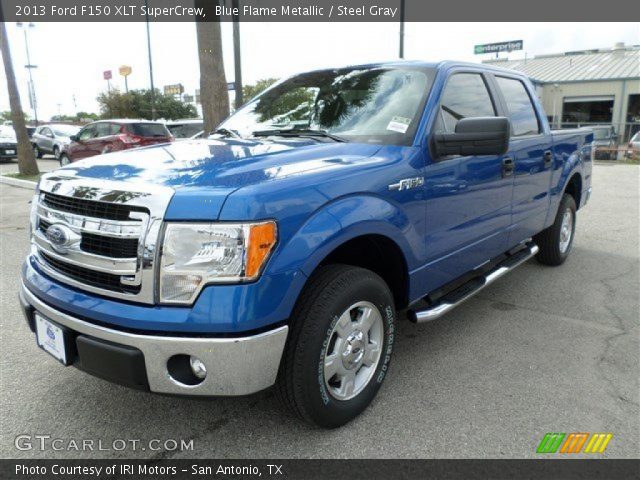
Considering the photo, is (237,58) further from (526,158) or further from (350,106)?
(350,106)

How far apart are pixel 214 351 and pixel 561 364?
93.0 inches

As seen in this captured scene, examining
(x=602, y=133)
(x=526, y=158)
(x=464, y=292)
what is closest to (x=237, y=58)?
(x=526, y=158)

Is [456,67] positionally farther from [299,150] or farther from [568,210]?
[568,210]

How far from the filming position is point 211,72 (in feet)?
24.5

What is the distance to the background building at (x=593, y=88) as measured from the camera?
30516 millimetres

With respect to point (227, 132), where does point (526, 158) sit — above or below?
below

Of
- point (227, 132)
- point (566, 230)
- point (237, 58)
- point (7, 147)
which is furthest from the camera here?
point (7, 147)

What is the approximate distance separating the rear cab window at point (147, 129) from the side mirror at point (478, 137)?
42.9 feet

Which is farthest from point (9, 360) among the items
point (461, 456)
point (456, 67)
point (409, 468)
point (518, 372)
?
point (456, 67)

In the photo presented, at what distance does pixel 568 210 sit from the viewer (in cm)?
545

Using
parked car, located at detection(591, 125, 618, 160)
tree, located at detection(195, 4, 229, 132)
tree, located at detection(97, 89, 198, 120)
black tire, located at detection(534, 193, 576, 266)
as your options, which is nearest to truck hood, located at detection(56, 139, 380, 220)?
black tire, located at detection(534, 193, 576, 266)

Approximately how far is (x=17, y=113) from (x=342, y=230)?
1470 cm

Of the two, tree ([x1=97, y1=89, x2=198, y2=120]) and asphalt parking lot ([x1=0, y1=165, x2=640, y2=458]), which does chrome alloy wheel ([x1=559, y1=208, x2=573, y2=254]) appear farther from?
tree ([x1=97, y1=89, x2=198, y2=120])

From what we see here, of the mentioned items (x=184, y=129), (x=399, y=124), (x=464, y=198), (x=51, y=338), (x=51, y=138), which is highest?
(x=399, y=124)
